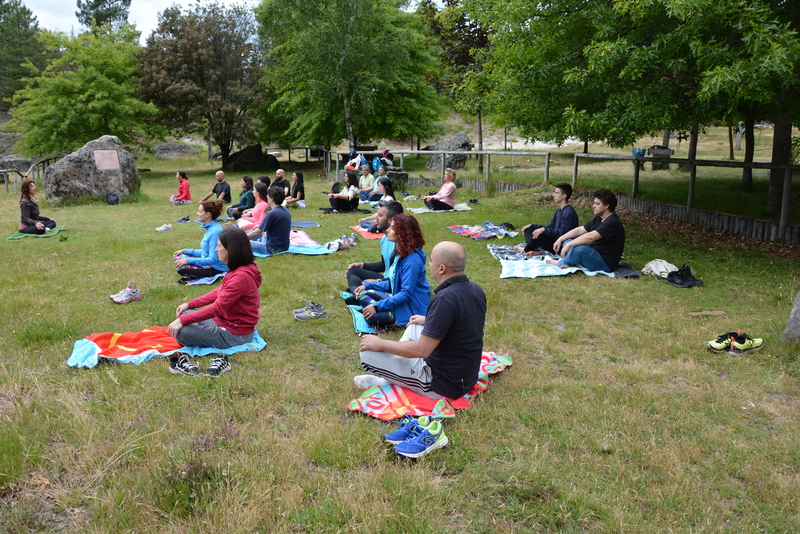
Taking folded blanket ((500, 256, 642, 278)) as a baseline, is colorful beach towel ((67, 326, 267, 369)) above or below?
above

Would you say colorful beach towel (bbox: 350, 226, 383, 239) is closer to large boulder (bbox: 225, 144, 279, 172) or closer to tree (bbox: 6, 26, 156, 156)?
tree (bbox: 6, 26, 156, 156)

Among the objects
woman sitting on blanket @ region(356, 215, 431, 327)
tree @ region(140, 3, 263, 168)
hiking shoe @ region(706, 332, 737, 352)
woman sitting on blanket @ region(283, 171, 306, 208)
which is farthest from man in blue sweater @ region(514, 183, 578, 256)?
tree @ region(140, 3, 263, 168)

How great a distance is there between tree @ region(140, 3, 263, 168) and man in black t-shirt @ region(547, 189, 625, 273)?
22686 mm

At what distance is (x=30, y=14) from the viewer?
1939 inches

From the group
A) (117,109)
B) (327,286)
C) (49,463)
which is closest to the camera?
(49,463)

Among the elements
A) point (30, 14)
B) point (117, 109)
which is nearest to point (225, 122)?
point (117, 109)

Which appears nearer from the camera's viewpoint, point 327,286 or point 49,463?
point 49,463

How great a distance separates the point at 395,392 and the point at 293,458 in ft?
3.56

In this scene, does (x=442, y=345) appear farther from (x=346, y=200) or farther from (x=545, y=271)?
(x=346, y=200)

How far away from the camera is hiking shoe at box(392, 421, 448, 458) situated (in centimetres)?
354

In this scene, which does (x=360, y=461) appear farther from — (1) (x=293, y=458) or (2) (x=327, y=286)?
(2) (x=327, y=286)

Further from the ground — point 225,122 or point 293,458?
point 225,122

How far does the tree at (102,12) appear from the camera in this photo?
47.8m

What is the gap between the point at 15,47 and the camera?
148ft
